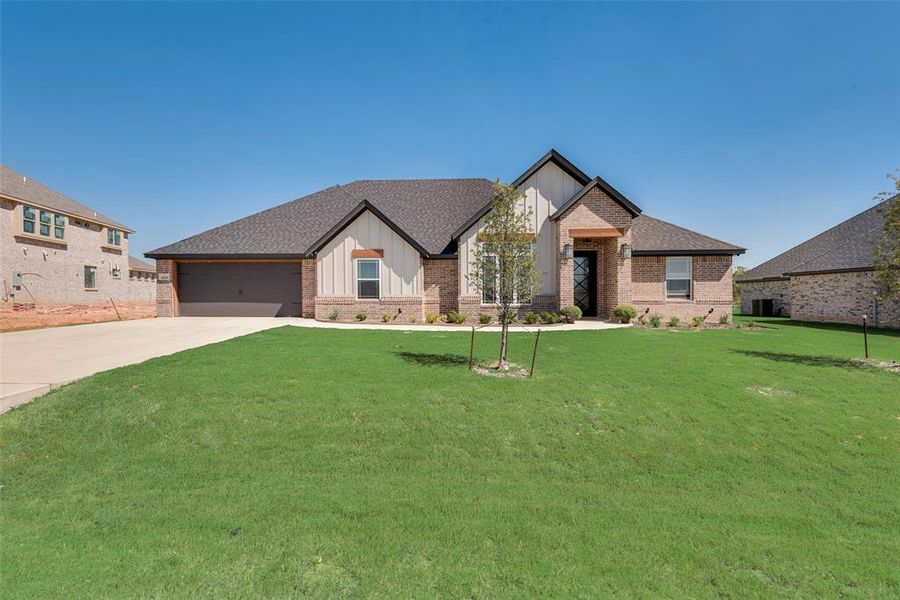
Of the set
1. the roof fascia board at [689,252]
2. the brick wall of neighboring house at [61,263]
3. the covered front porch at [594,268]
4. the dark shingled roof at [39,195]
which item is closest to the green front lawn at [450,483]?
the covered front porch at [594,268]

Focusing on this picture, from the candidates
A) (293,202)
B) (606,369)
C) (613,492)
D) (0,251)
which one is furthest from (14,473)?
(0,251)

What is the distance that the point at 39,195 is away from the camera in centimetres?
2659

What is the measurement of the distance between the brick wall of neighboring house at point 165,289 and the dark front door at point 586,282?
21536mm

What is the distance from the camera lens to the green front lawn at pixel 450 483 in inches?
121

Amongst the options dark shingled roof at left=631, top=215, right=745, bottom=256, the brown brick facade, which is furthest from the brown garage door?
dark shingled roof at left=631, top=215, right=745, bottom=256

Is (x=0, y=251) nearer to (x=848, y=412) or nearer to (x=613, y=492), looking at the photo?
(x=613, y=492)

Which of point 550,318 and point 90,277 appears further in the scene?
point 90,277

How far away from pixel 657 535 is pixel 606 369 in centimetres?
524

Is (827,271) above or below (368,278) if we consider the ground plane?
above

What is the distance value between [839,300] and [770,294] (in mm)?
7244

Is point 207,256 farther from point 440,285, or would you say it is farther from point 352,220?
point 440,285

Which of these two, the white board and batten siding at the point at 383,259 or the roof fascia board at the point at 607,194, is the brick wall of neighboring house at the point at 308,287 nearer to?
the white board and batten siding at the point at 383,259

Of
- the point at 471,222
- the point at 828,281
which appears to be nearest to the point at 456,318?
the point at 471,222

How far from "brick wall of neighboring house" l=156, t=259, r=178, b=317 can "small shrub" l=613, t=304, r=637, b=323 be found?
22.6 metres
